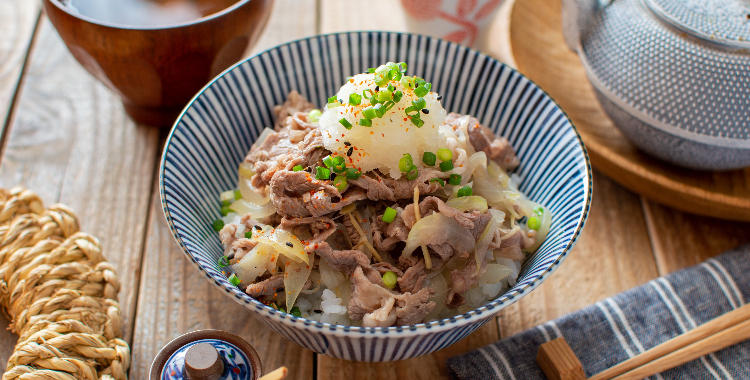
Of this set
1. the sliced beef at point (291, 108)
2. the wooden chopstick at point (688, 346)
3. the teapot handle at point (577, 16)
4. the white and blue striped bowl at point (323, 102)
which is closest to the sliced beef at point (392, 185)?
the white and blue striped bowl at point (323, 102)

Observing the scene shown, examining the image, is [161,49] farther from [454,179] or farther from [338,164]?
[454,179]

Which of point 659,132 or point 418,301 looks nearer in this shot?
point 418,301

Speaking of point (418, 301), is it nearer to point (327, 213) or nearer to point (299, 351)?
point (327, 213)

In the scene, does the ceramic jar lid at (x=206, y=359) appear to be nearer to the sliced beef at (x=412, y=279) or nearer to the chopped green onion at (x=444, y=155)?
the sliced beef at (x=412, y=279)

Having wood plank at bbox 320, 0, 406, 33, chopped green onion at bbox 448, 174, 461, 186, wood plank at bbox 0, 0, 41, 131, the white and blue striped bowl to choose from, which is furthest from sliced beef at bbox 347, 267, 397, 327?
wood plank at bbox 0, 0, 41, 131

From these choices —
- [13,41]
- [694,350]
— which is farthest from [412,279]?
[13,41]

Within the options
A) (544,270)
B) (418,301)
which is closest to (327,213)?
(418,301)
